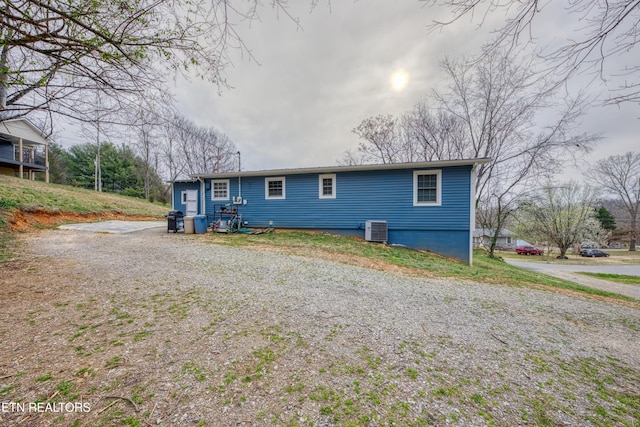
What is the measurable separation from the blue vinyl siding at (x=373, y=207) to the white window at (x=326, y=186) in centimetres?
15

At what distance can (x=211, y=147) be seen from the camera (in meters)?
26.9

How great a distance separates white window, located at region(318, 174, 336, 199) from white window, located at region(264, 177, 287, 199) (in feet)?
5.78

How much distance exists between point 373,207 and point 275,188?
4732 millimetres

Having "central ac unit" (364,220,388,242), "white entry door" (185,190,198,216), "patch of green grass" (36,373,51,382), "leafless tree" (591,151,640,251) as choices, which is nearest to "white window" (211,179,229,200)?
"white entry door" (185,190,198,216)

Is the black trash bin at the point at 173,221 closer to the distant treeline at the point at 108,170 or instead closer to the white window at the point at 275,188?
the white window at the point at 275,188

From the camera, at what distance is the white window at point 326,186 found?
33.9ft

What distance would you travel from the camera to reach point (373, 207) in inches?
389

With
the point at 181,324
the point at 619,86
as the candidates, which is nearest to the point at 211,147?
the point at 181,324

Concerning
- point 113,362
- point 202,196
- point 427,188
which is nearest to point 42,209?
point 202,196

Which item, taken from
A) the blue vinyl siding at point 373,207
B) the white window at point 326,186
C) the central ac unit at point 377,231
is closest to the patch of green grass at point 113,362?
the central ac unit at point 377,231

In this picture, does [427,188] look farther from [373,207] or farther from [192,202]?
[192,202]

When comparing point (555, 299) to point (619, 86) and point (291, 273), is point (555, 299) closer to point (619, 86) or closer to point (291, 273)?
point (619, 86)

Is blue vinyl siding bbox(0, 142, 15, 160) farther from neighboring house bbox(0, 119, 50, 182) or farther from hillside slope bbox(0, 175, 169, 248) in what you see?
hillside slope bbox(0, 175, 169, 248)

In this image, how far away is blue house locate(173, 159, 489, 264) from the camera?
29.2 feet
